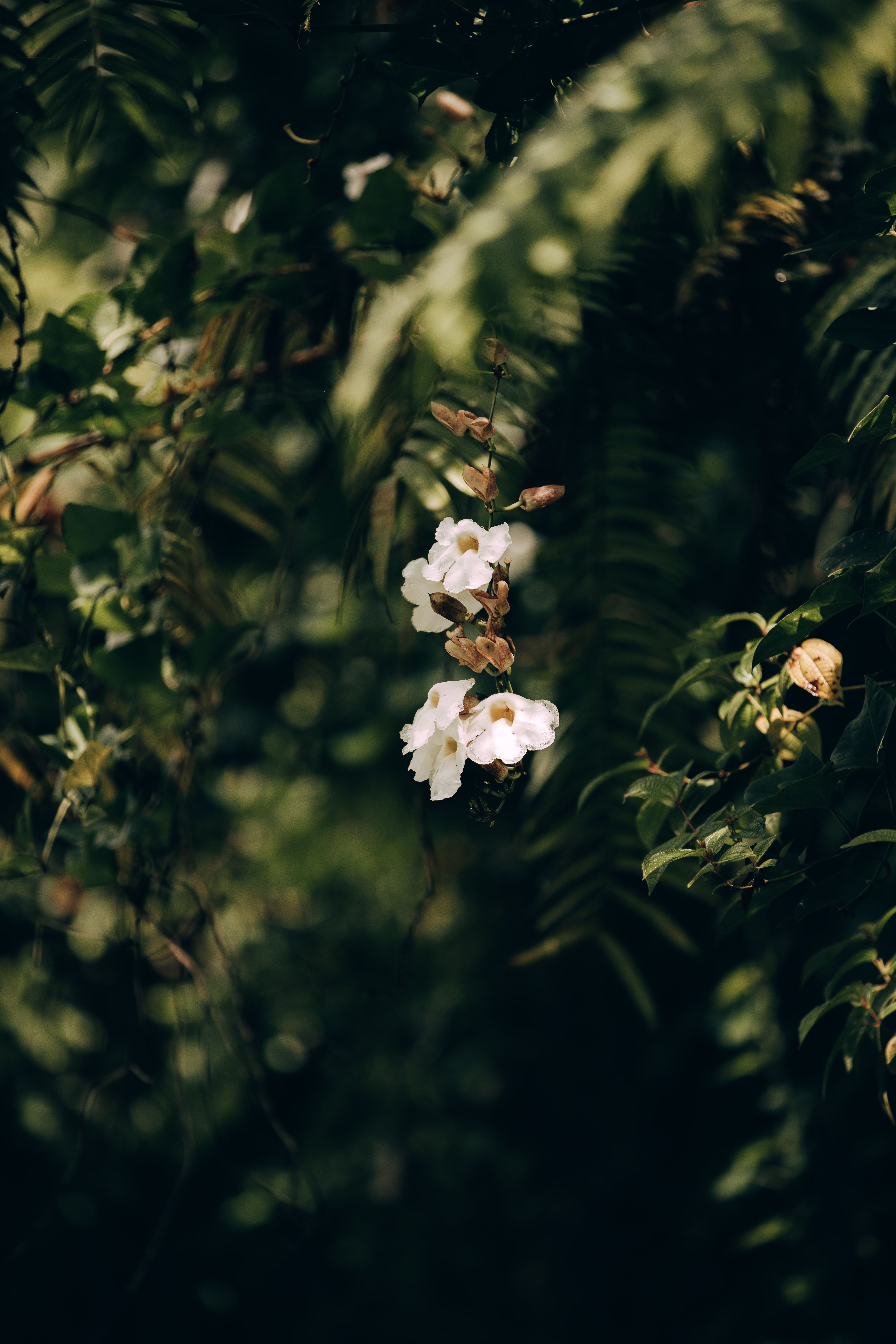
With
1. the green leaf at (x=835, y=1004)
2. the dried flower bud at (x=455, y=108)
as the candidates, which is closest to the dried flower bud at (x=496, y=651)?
the green leaf at (x=835, y=1004)

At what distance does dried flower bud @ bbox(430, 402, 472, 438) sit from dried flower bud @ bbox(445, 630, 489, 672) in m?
0.15

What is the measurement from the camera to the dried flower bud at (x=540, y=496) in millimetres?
607

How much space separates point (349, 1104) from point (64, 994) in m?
0.74

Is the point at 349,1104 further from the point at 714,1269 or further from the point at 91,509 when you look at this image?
the point at 91,509

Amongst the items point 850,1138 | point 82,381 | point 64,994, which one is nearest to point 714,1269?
point 850,1138

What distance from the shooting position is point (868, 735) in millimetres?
542

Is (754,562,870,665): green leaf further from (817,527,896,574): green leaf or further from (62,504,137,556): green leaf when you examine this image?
(62,504,137,556): green leaf

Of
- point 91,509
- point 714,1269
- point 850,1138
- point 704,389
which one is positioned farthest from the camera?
point 714,1269

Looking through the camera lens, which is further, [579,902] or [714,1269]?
[714,1269]

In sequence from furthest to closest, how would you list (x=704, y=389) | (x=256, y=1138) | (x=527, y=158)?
(x=256, y=1138)
(x=704, y=389)
(x=527, y=158)

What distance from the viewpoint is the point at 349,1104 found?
6.93ft

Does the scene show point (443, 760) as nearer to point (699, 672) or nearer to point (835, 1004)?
point (699, 672)

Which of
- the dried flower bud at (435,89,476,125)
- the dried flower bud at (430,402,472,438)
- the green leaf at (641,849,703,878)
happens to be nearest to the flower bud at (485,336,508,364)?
the dried flower bud at (430,402,472,438)

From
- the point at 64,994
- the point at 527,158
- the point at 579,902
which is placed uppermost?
the point at 527,158
